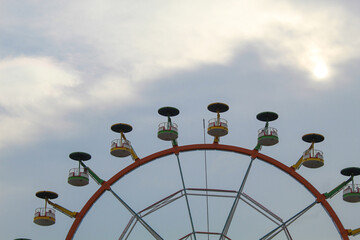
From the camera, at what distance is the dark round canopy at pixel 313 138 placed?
1877 inches

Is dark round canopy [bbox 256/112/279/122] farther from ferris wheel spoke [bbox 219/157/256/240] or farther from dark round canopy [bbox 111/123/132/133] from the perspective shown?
dark round canopy [bbox 111/123/132/133]

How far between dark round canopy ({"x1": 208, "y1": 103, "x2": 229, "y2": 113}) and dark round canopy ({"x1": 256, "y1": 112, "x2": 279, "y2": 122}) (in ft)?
7.28

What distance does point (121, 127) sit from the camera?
48844 mm

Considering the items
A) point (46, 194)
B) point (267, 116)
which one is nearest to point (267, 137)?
point (267, 116)

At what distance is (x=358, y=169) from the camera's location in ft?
154

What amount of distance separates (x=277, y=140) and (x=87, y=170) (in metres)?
13.1

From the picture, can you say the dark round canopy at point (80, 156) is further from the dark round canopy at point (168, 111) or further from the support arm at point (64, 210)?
the dark round canopy at point (168, 111)

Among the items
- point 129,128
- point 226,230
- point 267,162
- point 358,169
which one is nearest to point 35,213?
Answer: point 129,128

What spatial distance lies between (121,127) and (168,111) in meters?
3.56

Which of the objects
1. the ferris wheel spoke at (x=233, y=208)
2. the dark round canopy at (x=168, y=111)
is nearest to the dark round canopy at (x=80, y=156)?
the dark round canopy at (x=168, y=111)

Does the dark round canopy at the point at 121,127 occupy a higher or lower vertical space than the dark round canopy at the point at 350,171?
higher

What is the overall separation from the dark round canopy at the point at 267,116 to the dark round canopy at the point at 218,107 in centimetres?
222

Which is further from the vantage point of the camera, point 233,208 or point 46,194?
point 46,194

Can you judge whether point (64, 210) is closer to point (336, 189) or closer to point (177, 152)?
point (177, 152)
